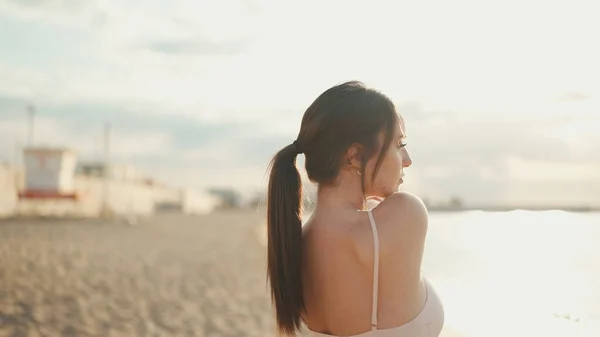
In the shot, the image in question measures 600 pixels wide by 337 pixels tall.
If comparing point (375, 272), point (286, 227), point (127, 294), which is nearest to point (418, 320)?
point (375, 272)

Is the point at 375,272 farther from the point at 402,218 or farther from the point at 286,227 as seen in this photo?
the point at 286,227

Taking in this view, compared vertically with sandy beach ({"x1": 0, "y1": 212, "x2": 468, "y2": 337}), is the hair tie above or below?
above

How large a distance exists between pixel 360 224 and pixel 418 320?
0.23 meters

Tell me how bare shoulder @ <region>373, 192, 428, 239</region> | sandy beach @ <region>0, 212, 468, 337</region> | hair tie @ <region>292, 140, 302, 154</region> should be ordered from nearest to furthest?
1. bare shoulder @ <region>373, 192, 428, 239</region>
2. hair tie @ <region>292, 140, 302, 154</region>
3. sandy beach @ <region>0, 212, 468, 337</region>

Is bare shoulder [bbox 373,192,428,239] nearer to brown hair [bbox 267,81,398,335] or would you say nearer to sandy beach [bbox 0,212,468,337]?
brown hair [bbox 267,81,398,335]

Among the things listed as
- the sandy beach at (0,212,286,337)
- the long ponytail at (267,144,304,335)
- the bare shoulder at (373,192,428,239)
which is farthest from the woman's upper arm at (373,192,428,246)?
the sandy beach at (0,212,286,337)

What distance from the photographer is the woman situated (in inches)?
61.0

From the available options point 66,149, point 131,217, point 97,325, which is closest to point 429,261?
point 97,325

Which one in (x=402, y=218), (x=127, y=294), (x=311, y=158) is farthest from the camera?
(x=127, y=294)

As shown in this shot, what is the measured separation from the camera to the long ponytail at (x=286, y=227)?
1721 mm

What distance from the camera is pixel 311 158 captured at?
1643 millimetres

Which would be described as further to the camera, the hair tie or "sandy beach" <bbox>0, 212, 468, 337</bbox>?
"sandy beach" <bbox>0, 212, 468, 337</bbox>

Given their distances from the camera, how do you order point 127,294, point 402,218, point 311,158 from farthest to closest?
point 127,294 < point 311,158 < point 402,218

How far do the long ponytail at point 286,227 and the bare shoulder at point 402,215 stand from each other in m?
0.24
